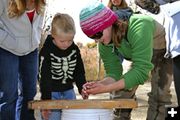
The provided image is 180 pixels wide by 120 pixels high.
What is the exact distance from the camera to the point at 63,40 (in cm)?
284

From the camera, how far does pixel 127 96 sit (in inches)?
140

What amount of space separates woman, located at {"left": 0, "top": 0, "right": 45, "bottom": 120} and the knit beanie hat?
21.9 inches

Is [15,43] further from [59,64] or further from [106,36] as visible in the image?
[106,36]

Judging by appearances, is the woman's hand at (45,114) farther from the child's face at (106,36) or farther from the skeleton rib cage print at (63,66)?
the child's face at (106,36)

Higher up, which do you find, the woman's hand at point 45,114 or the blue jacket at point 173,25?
the blue jacket at point 173,25

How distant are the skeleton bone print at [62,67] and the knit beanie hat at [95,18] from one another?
0.59m

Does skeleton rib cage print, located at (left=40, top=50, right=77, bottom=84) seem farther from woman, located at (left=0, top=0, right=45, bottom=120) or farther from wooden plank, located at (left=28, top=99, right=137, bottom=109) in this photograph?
wooden plank, located at (left=28, top=99, right=137, bottom=109)

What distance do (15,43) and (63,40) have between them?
0.32m

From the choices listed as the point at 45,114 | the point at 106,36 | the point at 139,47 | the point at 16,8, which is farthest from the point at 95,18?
the point at 45,114

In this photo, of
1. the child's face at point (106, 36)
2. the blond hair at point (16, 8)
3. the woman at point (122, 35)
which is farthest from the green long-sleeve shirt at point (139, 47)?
the blond hair at point (16, 8)

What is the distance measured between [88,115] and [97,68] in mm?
4045

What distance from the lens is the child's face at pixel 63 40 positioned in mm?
2791

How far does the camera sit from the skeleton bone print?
9.55ft

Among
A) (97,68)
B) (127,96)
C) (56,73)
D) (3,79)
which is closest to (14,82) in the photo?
(3,79)
